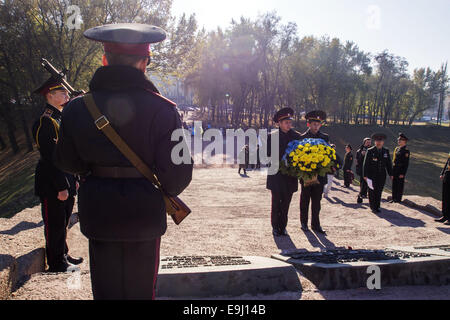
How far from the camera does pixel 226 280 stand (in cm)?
366

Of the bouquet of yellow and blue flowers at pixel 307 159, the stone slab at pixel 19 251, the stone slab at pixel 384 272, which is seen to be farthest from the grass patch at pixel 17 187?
the stone slab at pixel 384 272

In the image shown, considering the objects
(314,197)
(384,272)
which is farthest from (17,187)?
(384,272)

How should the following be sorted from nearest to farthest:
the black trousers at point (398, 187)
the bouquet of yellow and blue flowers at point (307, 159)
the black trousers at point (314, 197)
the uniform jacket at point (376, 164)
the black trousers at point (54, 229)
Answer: the black trousers at point (54, 229)
the bouquet of yellow and blue flowers at point (307, 159)
the black trousers at point (314, 197)
the uniform jacket at point (376, 164)
the black trousers at point (398, 187)

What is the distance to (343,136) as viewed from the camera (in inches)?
2151

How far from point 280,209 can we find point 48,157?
4.20 metres

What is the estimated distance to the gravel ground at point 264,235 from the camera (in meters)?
3.91

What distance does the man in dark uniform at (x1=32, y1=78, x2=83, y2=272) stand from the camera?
4.43 meters

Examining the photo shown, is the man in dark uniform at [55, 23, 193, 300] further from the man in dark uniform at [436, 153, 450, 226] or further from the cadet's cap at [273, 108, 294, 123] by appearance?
the man in dark uniform at [436, 153, 450, 226]

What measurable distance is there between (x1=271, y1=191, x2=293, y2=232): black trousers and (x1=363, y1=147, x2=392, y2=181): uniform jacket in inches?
161

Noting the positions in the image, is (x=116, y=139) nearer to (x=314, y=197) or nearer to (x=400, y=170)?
(x=314, y=197)

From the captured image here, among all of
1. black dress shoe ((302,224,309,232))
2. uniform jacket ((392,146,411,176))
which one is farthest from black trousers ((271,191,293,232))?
uniform jacket ((392,146,411,176))

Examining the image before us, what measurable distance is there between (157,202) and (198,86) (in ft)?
148

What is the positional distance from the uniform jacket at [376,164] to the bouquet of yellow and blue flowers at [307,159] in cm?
366

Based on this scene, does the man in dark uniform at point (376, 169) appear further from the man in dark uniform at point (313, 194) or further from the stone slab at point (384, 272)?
the stone slab at point (384, 272)
